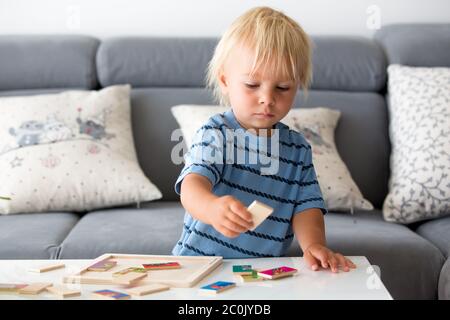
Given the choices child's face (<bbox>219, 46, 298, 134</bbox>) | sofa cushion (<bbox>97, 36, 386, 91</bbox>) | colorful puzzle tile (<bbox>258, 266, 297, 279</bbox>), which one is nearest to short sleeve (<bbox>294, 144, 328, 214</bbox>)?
child's face (<bbox>219, 46, 298, 134</bbox>)

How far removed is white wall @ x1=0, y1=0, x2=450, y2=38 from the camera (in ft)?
8.71

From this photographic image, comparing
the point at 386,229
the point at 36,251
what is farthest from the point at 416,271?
the point at 36,251

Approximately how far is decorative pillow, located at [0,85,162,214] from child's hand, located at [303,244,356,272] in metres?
0.94

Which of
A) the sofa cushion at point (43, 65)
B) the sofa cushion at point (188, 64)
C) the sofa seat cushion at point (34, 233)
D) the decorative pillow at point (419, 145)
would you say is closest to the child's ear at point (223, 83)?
the sofa seat cushion at point (34, 233)

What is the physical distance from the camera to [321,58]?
7.92 feet

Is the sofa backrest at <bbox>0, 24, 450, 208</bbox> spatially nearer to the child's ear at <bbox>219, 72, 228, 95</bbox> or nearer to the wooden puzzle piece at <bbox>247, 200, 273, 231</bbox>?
the child's ear at <bbox>219, 72, 228, 95</bbox>

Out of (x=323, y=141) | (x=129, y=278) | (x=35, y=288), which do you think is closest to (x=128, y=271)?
(x=129, y=278)

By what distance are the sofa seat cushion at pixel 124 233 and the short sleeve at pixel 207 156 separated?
1.46 feet

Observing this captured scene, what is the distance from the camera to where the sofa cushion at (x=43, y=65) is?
7.82 ft

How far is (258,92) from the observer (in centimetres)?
134

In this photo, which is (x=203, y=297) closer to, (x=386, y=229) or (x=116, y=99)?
(x=386, y=229)

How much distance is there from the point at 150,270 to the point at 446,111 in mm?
1311

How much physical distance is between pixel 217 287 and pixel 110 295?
15cm
